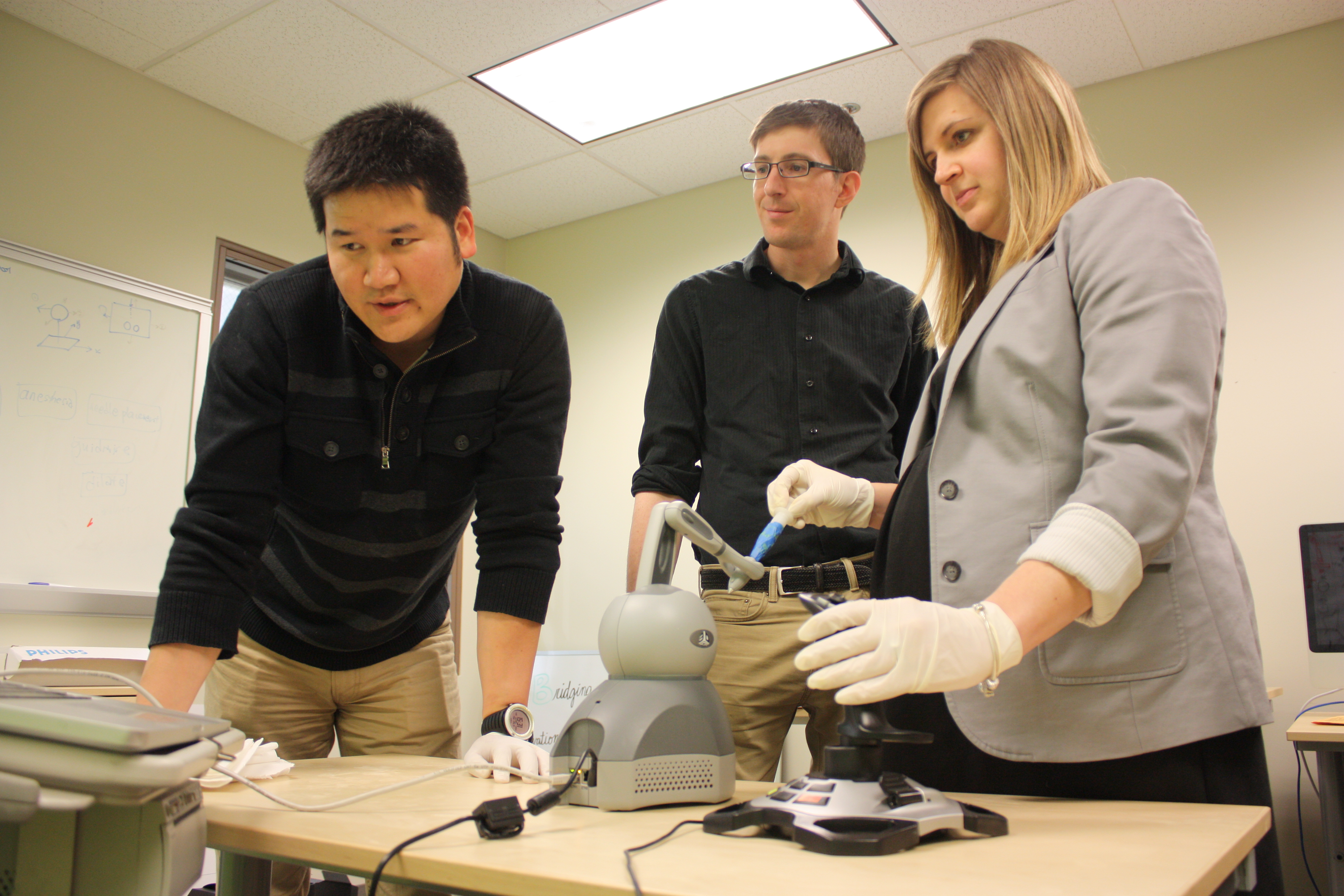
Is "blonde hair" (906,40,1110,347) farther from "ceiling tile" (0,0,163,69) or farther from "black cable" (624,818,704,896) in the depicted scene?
"ceiling tile" (0,0,163,69)

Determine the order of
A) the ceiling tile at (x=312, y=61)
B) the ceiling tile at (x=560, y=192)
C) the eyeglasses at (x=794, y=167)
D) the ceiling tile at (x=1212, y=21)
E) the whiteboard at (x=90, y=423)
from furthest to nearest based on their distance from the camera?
the ceiling tile at (x=560, y=192), the ceiling tile at (x=312, y=61), the ceiling tile at (x=1212, y=21), the whiteboard at (x=90, y=423), the eyeglasses at (x=794, y=167)

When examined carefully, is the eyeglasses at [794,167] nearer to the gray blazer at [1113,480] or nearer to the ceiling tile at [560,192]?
the gray blazer at [1113,480]

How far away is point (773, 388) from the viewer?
164 cm

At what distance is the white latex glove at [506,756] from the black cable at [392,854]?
1.03 feet

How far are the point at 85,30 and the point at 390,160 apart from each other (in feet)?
7.92

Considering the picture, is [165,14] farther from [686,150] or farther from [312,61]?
[686,150]

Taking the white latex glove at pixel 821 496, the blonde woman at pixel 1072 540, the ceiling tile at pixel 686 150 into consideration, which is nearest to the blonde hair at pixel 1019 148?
the blonde woman at pixel 1072 540

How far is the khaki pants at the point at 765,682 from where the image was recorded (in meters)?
1.44

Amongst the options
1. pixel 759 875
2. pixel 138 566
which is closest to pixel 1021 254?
pixel 759 875

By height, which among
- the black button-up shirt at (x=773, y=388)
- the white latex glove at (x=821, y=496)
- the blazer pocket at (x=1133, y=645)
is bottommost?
the blazer pocket at (x=1133, y=645)

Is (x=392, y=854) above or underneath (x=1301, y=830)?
above

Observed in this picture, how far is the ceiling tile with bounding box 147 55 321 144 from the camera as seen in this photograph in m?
3.08

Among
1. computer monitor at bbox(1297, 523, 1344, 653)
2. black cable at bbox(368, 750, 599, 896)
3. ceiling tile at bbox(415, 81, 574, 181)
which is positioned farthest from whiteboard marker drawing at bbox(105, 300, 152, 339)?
computer monitor at bbox(1297, 523, 1344, 653)

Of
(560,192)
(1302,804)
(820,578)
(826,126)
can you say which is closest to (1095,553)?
(820,578)
